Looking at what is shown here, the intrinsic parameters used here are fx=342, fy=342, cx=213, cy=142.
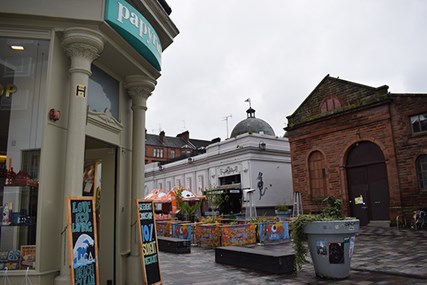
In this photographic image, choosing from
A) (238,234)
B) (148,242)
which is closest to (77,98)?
(148,242)

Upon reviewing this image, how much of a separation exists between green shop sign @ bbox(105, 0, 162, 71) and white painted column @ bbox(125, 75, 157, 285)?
0.62 meters

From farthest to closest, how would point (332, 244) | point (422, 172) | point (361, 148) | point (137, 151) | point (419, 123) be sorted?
1. point (361, 148)
2. point (419, 123)
3. point (422, 172)
4. point (332, 244)
5. point (137, 151)

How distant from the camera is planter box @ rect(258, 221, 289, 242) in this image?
1473 centimetres

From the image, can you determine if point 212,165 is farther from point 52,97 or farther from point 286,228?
point 52,97

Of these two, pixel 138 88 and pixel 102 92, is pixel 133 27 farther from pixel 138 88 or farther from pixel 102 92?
pixel 138 88

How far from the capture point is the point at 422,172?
55.7ft

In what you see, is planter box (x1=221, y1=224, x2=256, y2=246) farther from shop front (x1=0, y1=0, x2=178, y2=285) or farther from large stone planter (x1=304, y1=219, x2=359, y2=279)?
shop front (x1=0, y1=0, x2=178, y2=285)

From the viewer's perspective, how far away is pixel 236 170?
29547 mm

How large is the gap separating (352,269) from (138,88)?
21.7 ft

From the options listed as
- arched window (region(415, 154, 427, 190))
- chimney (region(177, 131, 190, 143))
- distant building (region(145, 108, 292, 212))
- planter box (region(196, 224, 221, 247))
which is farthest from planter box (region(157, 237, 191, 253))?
chimney (region(177, 131, 190, 143))

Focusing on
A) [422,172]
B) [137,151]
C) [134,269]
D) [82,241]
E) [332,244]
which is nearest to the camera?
[82,241]

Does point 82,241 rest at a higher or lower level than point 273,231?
higher

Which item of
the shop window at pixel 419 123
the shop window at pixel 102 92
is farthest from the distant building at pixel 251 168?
the shop window at pixel 102 92

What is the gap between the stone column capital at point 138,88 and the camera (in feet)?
22.8
